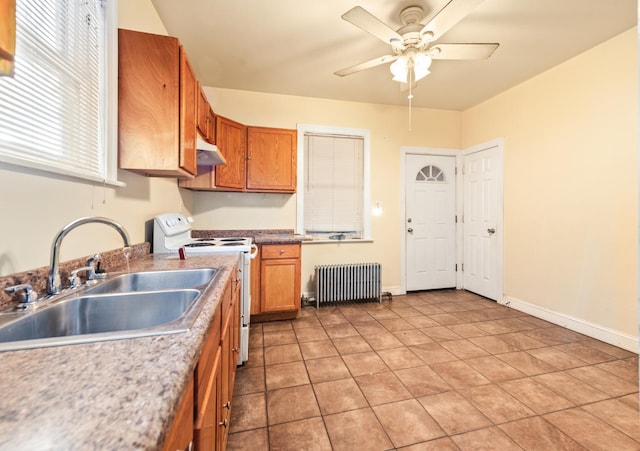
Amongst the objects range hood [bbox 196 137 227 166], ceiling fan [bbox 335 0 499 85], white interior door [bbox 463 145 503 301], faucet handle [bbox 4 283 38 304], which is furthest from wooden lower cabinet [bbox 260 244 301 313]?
white interior door [bbox 463 145 503 301]

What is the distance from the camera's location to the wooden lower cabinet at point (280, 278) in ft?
9.55

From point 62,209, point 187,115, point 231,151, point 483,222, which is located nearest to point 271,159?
point 231,151

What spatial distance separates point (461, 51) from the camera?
2.08m

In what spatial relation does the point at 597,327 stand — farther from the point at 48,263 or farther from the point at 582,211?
the point at 48,263

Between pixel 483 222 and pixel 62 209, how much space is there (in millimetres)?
4184

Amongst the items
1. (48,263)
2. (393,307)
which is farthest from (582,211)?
(48,263)

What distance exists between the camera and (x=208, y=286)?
1.12 metres

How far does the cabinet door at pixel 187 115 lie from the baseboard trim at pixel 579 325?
365cm

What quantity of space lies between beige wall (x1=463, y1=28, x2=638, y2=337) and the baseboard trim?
0.15 ft

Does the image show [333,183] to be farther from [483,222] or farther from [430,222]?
[483,222]

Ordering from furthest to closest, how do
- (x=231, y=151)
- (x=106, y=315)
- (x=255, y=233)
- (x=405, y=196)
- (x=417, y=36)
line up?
(x=405, y=196) → (x=255, y=233) → (x=231, y=151) → (x=417, y=36) → (x=106, y=315)

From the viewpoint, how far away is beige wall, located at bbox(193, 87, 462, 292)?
3.39 metres

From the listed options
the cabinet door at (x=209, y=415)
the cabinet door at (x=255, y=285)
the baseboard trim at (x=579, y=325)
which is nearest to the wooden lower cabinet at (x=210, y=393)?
the cabinet door at (x=209, y=415)

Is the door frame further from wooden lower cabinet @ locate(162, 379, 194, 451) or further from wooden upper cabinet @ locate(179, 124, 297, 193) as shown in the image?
wooden lower cabinet @ locate(162, 379, 194, 451)
